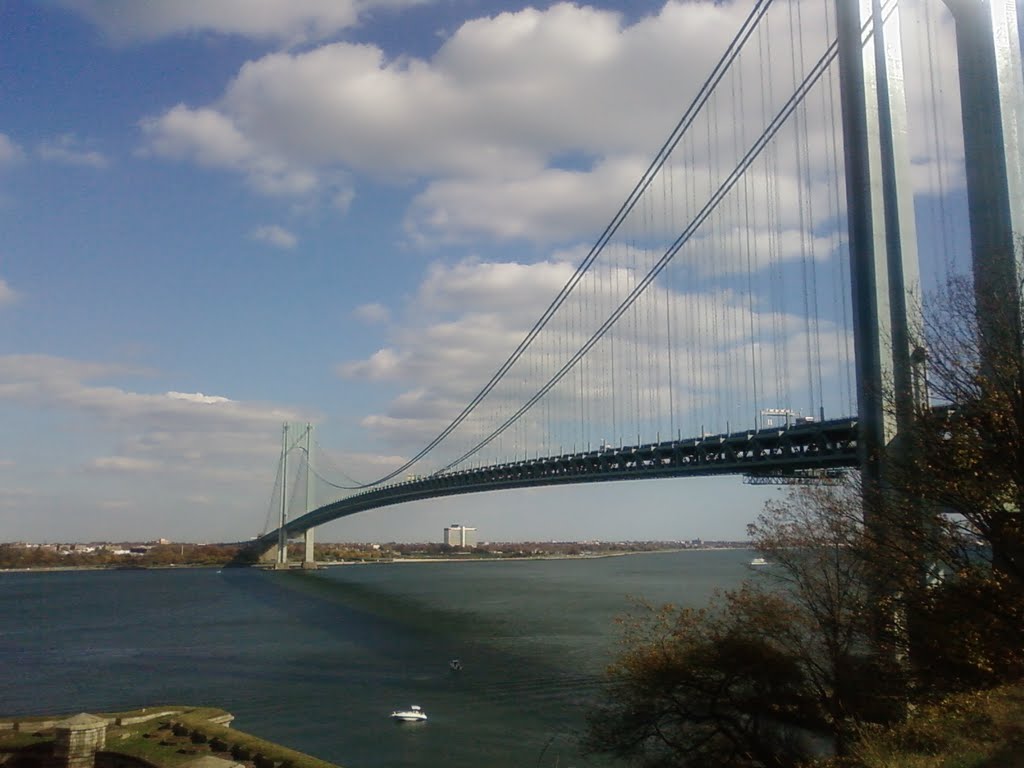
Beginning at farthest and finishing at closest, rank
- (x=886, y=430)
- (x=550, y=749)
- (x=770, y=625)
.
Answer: (x=550, y=749) → (x=886, y=430) → (x=770, y=625)

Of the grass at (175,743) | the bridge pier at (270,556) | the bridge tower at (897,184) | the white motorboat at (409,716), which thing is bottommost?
the bridge pier at (270,556)

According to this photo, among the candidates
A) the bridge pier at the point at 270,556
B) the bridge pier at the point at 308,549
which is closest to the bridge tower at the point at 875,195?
the bridge pier at the point at 308,549

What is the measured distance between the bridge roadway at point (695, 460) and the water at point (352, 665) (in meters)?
4.11

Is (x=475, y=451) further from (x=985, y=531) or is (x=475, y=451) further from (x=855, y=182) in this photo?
(x=985, y=531)

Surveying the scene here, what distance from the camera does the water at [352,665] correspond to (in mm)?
17516

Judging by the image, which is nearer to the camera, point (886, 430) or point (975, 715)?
point (975, 715)

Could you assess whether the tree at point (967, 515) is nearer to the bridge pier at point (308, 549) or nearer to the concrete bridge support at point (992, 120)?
the concrete bridge support at point (992, 120)

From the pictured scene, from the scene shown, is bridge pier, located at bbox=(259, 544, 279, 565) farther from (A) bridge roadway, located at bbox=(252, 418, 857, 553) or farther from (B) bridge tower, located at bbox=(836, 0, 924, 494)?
(B) bridge tower, located at bbox=(836, 0, 924, 494)

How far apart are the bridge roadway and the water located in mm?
4108

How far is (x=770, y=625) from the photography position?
11.8 metres

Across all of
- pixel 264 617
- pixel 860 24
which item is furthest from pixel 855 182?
pixel 264 617

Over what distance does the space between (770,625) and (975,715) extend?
5.01 metres

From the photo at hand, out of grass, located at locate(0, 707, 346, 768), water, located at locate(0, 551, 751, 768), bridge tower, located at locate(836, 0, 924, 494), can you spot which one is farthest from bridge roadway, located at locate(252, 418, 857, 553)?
grass, located at locate(0, 707, 346, 768)

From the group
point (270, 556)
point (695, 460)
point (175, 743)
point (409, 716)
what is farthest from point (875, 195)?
point (270, 556)
